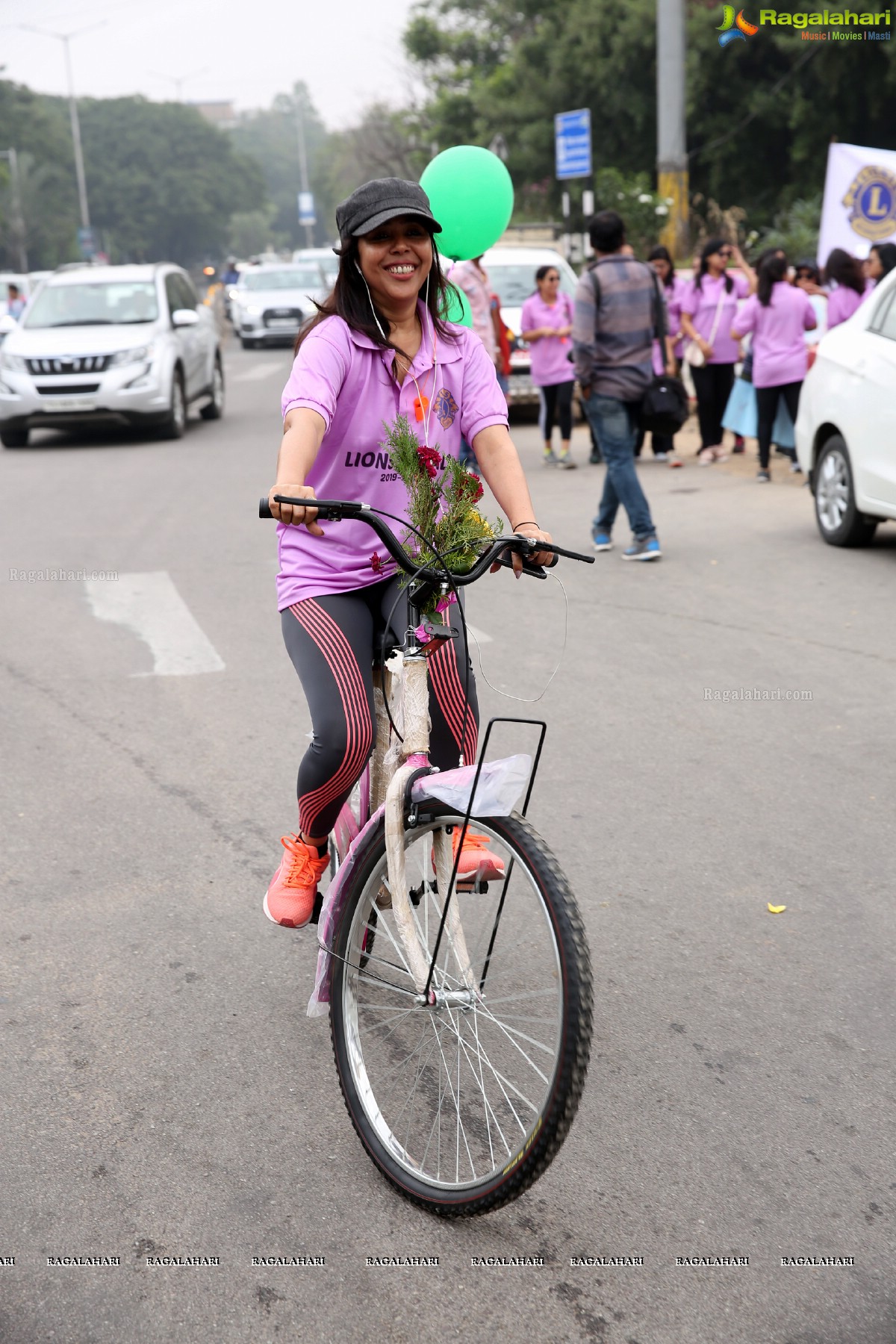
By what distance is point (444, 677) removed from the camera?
3.18m

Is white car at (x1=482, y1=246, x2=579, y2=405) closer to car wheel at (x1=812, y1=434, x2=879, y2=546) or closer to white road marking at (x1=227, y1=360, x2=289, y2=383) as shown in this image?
car wheel at (x1=812, y1=434, x2=879, y2=546)

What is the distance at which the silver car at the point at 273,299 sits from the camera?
31.4 meters

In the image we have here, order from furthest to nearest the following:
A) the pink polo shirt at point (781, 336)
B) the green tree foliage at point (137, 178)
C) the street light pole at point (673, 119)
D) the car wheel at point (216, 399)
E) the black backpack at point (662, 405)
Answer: the green tree foliage at point (137, 178), the street light pole at point (673, 119), the car wheel at point (216, 399), the pink polo shirt at point (781, 336), the black backpack at point (662, 405)

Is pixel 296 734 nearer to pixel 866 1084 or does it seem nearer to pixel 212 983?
pixel 212 983

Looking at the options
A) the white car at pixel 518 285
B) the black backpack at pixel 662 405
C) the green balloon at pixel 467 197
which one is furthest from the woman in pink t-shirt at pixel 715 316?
the green balloon at pixel 467 197

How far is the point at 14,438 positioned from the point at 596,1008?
1347 centimetres

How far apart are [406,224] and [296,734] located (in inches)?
115

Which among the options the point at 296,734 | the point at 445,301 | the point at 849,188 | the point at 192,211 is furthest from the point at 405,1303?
the point at 192,211

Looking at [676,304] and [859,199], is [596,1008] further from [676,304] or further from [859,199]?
[859,199]

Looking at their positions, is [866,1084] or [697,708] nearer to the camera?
[866,1084]

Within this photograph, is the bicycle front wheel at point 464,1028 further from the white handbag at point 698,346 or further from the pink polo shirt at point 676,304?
the pink polo shirt at point 676,304

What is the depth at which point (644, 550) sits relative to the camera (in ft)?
29.3

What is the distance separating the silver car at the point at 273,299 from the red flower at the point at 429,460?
94.3 ft

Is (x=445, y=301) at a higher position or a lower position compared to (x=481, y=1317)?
higher
